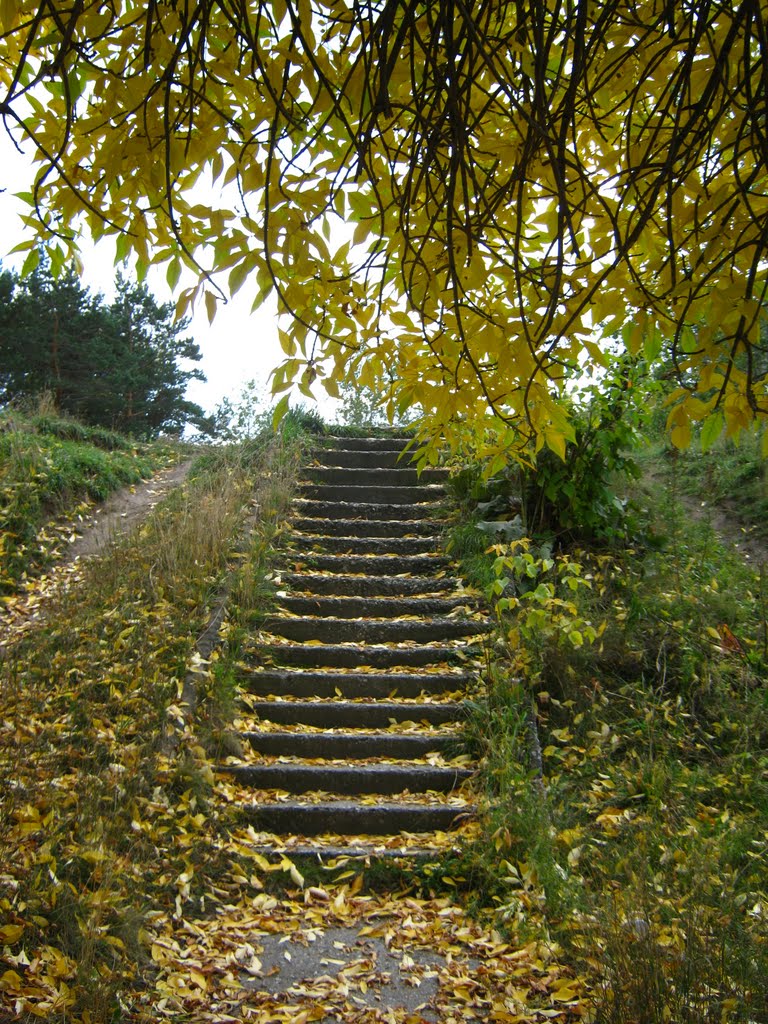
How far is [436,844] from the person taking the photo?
391 cm

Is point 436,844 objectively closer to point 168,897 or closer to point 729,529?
point 168,897

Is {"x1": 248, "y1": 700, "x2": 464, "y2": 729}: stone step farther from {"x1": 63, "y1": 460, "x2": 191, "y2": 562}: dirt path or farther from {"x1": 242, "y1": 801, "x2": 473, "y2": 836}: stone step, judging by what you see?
{"x1": 63, "y1": 460, "x2": 191, "y2": 562}: dirt path

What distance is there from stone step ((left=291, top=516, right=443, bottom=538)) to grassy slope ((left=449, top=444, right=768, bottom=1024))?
26.4 inches

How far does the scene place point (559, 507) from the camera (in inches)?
260

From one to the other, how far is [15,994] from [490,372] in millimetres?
2443

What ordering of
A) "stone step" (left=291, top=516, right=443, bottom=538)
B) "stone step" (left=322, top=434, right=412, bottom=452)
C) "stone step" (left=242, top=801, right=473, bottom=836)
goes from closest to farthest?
"stone step" (left=242, top=801, right=473, bottom=836)
"stone step" (left=291, top=516, right=443, bottom=538)
"stone step" (left=322, top=434, right=412, bottom=452)

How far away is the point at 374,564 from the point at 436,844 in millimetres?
2915

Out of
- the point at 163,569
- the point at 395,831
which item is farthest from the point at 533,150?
the point at 163,569

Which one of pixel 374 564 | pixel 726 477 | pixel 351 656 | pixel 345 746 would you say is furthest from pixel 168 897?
pixel 726 477

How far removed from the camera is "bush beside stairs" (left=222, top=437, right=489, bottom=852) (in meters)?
4.12

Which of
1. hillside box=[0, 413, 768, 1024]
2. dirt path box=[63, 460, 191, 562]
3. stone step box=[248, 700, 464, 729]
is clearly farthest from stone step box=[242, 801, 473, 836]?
dirt path box=[63, 460, 191, 562]

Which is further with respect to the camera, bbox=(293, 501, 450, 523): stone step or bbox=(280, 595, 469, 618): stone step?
bbox=(293, 501, 450, 523): stone step

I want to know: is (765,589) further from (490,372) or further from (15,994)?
(15,994)

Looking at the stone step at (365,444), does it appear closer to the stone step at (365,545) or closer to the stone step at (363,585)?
the stone step at (365,545)
